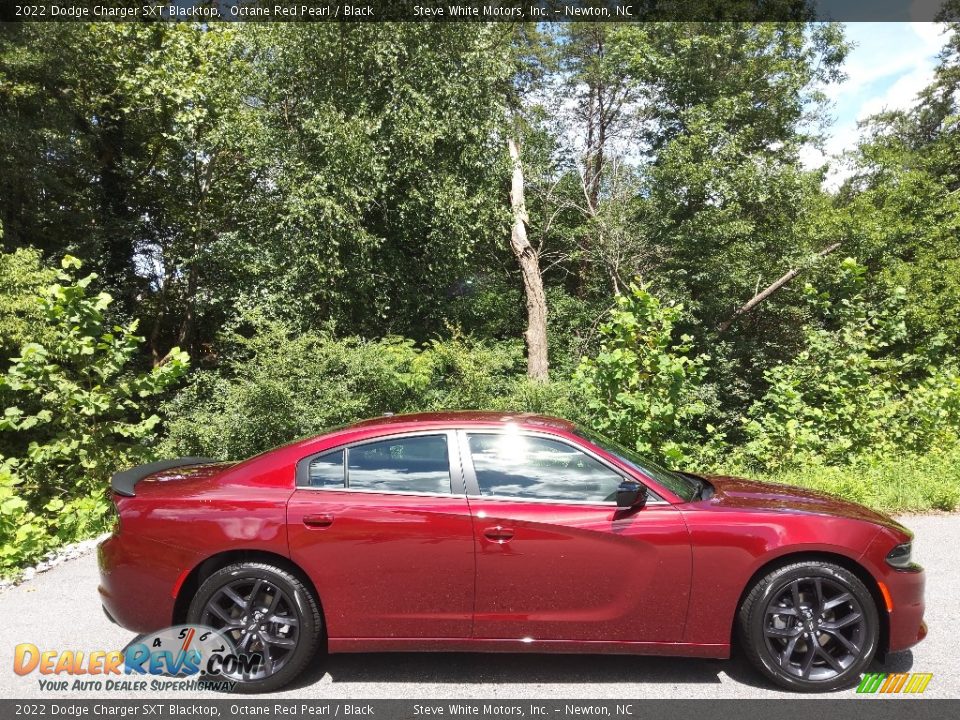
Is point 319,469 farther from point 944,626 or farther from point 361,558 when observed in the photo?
point 944,626

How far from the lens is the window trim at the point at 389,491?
3.58m

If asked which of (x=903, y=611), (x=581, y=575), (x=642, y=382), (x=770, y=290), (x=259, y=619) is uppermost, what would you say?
(x=770, y=290)

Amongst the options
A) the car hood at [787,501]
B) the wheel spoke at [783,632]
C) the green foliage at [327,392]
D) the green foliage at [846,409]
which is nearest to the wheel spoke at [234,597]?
the car hood at [787,501]

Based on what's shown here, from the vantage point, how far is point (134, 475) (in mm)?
4059

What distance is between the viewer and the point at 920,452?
9.02 meters

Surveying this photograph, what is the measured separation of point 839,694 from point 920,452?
703 cm

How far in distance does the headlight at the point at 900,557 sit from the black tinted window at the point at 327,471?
293 cm

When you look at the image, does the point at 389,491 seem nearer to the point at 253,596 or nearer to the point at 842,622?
the point at 253,596

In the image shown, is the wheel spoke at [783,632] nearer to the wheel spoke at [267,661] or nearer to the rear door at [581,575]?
the rear door at [581,575]

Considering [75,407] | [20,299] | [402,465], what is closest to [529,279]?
[20,299]

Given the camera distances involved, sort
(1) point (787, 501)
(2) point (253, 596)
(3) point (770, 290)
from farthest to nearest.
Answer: (3) point (770, 290) → (1) point (787, 501) → (2) point (253, 596)

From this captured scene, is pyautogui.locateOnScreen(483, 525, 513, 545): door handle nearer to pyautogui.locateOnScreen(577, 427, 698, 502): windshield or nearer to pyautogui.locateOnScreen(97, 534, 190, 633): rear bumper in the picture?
pyautogui.locateOnScreen(577, 427, 698, 502): windshield

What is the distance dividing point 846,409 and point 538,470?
715cm
